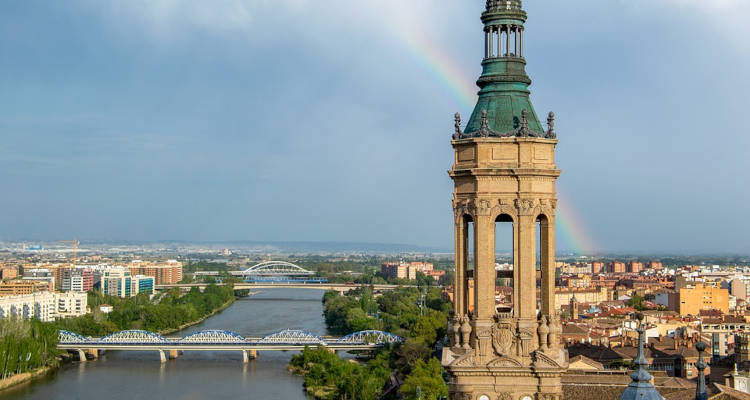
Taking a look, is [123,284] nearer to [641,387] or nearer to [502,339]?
[502,339]

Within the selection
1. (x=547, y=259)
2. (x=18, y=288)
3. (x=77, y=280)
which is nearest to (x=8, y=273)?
(x=77, y=280)

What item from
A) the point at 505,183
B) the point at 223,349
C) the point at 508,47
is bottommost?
the point at 223,349

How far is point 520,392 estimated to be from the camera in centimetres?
833

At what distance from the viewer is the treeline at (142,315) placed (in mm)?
60125

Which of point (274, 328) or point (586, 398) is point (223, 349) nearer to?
point (274, 328)

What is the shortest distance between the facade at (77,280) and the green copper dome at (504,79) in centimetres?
9745

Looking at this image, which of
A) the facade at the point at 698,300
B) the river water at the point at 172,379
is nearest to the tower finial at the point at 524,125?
the river water at the point at 172,379

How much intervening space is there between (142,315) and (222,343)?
21073mm

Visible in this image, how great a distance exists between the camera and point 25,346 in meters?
43.1

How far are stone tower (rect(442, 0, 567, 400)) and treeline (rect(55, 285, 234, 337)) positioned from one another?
5290cm

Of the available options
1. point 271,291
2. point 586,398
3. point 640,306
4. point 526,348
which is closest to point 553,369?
point 526,348

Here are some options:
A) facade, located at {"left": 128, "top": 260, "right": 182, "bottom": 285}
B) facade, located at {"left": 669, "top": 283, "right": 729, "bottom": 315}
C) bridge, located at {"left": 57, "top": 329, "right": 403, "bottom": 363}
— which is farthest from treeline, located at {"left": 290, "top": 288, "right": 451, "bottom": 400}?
facade, located at {"left": 128, "top": 260, "right": 182, "bottom": 285}

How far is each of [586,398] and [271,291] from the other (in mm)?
109454

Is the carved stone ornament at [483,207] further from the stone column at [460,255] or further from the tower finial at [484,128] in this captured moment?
the tower finial at [484,128]
